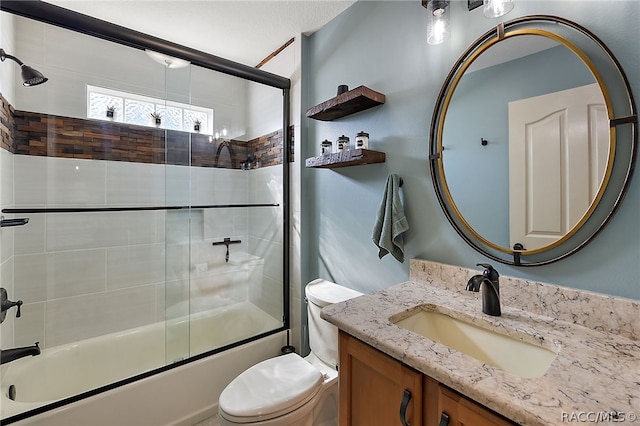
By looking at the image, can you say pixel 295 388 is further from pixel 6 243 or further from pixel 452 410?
pixel 6 243

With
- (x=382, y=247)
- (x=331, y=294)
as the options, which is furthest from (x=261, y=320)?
(x=382, y=247)

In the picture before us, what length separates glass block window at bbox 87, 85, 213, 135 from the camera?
197 cm

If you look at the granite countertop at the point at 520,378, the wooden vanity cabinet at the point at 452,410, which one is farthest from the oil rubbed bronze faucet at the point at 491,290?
the wooden vanity cabinet at the point at 452,410

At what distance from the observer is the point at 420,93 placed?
1324 millimetres

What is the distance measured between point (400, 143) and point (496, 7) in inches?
24.0

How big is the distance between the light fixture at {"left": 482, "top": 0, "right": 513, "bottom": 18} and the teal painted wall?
0.27ft

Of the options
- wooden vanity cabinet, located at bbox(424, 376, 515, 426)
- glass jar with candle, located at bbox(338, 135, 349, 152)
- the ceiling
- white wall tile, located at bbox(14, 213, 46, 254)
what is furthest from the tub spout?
the ceiling

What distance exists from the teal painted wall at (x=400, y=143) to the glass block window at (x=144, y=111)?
0.91 meters

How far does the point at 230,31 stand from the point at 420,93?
147cm

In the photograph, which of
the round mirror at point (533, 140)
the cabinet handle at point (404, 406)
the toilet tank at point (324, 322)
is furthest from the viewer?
the toilet tank at point (324, 322)

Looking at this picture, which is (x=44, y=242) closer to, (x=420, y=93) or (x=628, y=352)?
(x=420, y=93)

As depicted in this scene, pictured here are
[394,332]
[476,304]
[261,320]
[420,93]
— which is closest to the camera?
[394,332]

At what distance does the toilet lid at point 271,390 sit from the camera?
116cm

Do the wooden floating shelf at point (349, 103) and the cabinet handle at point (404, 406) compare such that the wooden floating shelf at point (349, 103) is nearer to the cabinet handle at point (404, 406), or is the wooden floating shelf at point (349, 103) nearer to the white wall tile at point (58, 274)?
the cabinet handle at point (404, 406)
